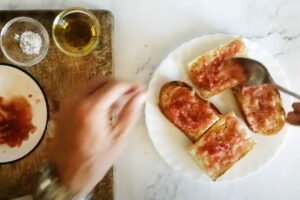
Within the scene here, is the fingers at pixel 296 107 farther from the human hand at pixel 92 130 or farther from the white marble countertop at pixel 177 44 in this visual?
the human hand at pixel 92 130

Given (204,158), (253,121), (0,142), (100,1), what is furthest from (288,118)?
(0,142)

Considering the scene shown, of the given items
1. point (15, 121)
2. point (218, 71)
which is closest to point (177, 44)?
point (218, 71)

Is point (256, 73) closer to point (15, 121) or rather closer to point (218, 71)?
point (218, 71)

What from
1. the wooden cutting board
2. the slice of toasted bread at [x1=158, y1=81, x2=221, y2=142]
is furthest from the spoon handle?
the wooden cutting board

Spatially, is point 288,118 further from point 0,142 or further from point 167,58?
point 0,142

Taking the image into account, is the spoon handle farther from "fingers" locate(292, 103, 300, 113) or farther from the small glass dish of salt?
the small glass dish of salt
